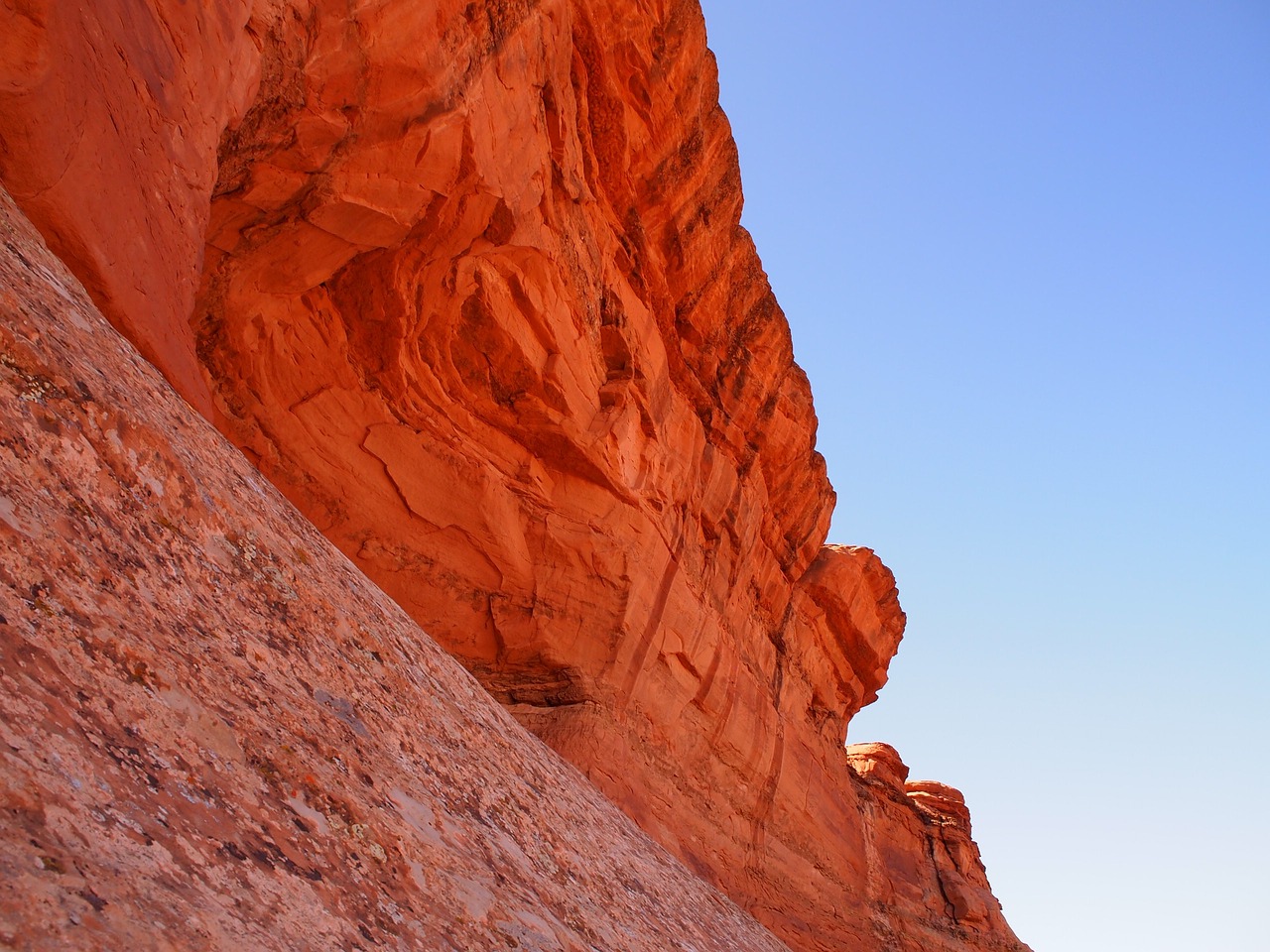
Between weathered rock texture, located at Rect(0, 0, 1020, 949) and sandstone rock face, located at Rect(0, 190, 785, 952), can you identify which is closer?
sandstone rock face, located at Rect(0, 190, 785, 952)

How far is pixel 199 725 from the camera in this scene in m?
4.52

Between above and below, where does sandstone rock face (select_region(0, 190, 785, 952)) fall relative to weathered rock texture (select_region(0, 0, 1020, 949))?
below

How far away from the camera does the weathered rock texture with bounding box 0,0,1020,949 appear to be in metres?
9.16

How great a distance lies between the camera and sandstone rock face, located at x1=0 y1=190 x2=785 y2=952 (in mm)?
3426

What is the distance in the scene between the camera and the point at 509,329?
16.2 meters

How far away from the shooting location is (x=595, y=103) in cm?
1886

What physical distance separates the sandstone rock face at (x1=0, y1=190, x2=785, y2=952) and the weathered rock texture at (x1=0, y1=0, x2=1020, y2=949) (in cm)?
277

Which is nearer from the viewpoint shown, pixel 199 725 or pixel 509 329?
pixel 199 725

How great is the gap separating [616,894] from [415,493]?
326 inches

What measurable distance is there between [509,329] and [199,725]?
1225 centimetres

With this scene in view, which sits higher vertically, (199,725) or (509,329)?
(509,329)

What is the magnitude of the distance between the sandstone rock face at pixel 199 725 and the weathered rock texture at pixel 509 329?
2771 mm

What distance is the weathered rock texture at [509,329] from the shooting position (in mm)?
9156

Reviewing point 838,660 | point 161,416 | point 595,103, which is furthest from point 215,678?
point 838,660
